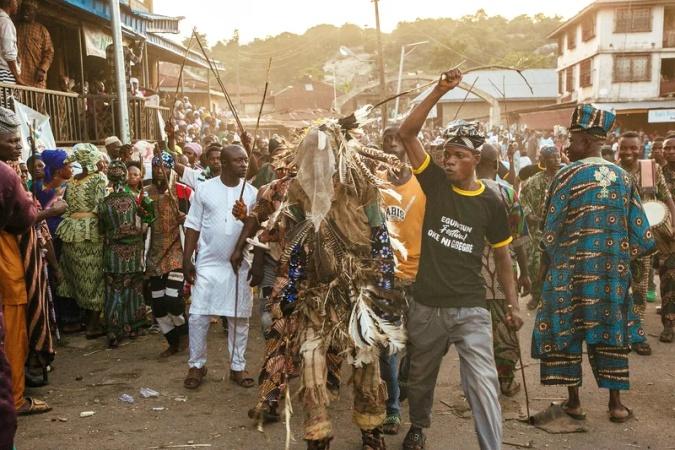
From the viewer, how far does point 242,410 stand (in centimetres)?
475

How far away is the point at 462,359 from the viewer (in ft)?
11.9

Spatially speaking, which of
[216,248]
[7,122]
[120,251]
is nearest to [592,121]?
[216,248]

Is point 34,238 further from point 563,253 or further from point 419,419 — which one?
point 563,253

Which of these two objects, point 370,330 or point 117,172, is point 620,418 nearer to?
point 370,330

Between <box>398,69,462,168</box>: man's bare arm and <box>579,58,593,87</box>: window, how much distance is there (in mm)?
36560

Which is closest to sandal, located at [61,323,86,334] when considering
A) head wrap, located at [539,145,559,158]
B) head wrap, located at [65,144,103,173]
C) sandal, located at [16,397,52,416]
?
head wrap, located at [65,144,103,173]

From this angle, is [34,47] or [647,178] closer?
[647,178]

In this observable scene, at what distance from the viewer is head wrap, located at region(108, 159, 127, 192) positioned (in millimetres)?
6355

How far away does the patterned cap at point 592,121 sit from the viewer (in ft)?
14.3

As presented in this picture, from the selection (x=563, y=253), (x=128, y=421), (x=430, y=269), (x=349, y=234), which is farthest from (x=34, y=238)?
(x=563, y=253)

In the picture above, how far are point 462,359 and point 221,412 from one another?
1.97 metres

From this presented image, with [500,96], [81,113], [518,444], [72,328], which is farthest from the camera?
[500,96]

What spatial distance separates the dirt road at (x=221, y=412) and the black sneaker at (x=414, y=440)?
0.17m

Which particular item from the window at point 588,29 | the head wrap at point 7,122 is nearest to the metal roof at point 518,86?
the window at point 588,29
